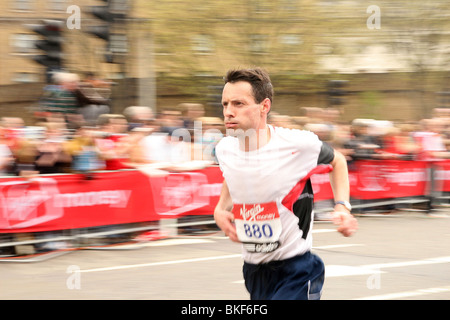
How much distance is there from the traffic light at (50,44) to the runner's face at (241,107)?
33.2 ft

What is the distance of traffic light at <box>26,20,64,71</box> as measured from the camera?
44.3 ft

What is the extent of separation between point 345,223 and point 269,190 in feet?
1.36

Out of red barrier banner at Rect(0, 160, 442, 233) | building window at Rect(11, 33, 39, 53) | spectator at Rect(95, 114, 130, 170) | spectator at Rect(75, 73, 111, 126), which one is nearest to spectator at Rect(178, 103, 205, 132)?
red barrier banner at Rect(0, 160, 442, 233)

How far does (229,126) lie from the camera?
3.88 meters

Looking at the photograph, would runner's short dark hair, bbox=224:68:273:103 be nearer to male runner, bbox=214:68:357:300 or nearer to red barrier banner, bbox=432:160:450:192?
male runner, bbox=214:68:357:300

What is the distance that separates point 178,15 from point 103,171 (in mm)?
21069

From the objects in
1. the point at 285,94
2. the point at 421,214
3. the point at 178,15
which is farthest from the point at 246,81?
the point at 285,94

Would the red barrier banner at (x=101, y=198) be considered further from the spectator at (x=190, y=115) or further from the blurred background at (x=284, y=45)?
the blurred background at (x=284, y=45)

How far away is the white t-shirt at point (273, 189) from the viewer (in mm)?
3941

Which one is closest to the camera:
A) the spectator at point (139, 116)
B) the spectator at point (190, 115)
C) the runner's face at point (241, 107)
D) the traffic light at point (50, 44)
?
the runner's face at point (241, 107)

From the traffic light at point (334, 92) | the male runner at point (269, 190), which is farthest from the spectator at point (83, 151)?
the traffic light at point (334, 92)

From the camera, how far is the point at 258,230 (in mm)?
3988

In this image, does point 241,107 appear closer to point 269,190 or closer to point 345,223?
point 269,190
